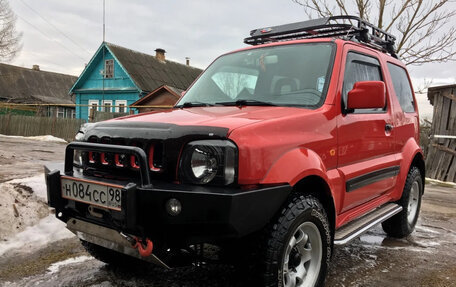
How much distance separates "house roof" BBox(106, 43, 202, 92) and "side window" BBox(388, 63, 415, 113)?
21.0 meters

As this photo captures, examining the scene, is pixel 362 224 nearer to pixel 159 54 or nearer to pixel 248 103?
pixel 248 103

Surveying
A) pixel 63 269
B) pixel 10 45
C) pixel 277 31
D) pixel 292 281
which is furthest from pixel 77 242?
pixel 10 45

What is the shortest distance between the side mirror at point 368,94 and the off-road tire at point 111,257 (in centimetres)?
231

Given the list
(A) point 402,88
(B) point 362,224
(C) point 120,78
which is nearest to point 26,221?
(B) point 362,224

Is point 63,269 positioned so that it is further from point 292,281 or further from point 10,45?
point 10,45

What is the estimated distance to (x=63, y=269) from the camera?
324cm

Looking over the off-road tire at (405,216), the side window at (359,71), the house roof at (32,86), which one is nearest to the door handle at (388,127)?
the side window at (359,71)

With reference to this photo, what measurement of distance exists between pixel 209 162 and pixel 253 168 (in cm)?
25

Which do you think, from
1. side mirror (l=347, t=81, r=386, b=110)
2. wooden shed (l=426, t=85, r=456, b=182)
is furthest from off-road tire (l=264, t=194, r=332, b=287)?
wooden shed (l=426, t=85, r=456, b=182)

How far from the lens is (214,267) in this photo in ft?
10.8

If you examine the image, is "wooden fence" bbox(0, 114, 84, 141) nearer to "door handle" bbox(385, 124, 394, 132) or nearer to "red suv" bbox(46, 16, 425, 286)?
"red suv" bbox(46, 16, 425, 286)

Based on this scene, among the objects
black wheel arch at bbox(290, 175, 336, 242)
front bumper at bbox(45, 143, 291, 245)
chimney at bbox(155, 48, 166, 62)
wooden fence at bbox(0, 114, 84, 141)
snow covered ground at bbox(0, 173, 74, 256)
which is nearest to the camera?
front bumper at bbox(45, 143, 291, 245)

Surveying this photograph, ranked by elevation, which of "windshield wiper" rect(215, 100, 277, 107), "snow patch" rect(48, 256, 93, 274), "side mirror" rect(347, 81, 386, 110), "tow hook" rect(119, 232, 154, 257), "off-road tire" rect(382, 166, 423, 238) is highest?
"side mirror" rect(347, 81, 386, 110)

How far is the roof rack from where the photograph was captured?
374 cm
